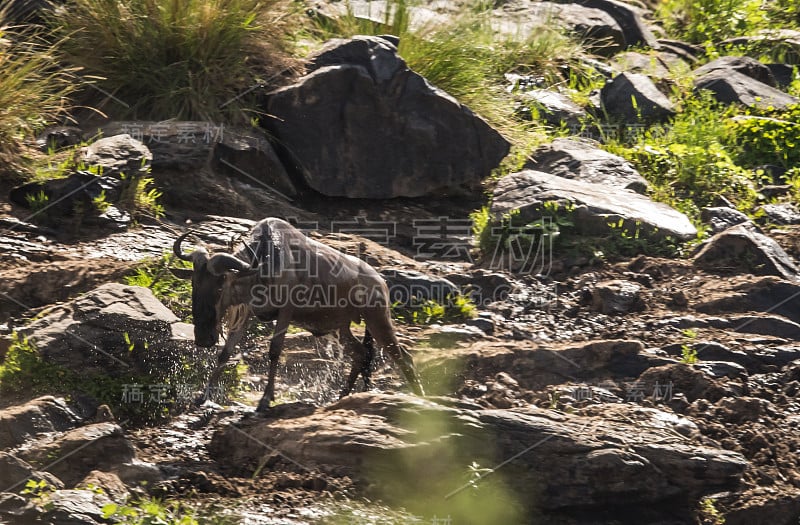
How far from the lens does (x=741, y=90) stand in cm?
1446

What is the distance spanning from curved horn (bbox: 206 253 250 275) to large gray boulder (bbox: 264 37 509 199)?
4.65 m

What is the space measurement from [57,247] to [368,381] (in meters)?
3.33

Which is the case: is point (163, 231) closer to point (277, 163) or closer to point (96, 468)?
point (277, 163)

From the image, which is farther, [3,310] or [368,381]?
[3,310]

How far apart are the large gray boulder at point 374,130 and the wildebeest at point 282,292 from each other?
399cm

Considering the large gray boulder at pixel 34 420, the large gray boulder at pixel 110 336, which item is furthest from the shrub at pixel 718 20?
the large gray boulder at pixel 34 420

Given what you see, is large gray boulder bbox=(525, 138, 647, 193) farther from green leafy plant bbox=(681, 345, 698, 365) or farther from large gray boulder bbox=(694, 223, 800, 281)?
green leafy plant bbox=(681, 345, 698, 365)

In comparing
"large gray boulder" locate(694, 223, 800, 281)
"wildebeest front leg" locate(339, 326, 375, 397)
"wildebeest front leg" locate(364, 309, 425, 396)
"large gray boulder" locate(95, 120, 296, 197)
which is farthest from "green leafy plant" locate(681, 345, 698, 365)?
"large gray boulder" locate(95, 120, 296, 197)

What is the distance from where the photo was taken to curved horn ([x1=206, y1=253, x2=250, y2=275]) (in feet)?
22.0

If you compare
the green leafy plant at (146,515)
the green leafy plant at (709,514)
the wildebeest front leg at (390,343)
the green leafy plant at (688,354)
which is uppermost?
the wildebeest front leg at (390,343)

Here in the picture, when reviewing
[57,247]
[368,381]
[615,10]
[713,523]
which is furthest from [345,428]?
[615,10]

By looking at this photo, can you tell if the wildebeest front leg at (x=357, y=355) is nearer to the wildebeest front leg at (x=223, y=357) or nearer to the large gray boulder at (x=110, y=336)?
the wildebeest front leg at (x=223, y=357)

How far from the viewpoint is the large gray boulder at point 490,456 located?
20.9ft

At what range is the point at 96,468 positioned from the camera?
6414mm
